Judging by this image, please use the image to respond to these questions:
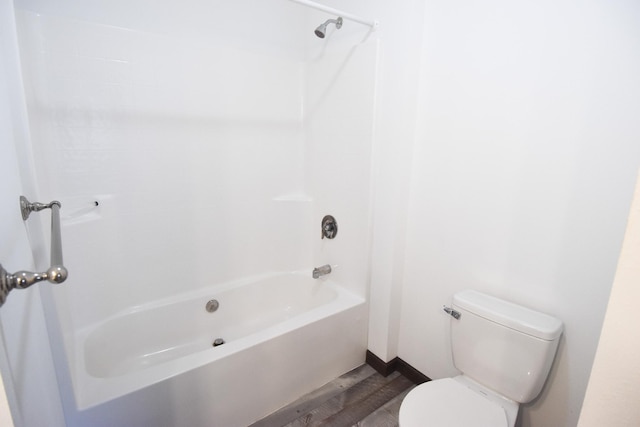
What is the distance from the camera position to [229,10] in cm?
189

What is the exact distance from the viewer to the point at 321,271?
6.99ft

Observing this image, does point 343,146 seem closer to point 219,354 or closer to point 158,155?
point 158,155

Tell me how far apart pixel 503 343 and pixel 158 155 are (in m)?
1.96

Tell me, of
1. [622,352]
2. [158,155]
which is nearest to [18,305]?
[622,352]

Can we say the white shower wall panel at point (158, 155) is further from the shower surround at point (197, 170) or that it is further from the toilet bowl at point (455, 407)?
the toilet bowl at point (455, 407)

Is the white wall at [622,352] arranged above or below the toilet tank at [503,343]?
above

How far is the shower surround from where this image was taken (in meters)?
1.45

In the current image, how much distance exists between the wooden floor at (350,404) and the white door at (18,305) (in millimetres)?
998

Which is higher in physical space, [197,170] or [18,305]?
[197,170]

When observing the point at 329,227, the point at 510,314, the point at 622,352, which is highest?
the point at 622,352

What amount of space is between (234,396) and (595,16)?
6.76 ft

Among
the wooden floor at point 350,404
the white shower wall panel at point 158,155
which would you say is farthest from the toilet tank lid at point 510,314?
the white shower wall panel at point 158,155

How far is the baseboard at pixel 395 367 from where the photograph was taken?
1821 mm

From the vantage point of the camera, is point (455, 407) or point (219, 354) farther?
point (219, 354)
